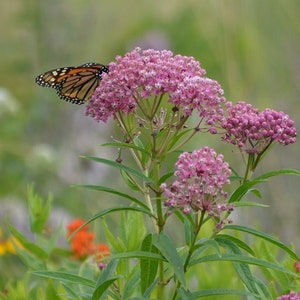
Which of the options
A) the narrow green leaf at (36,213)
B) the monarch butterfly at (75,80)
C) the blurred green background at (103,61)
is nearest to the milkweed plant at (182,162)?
the monarch butterfly at (75,80)

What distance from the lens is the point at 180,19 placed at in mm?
9391

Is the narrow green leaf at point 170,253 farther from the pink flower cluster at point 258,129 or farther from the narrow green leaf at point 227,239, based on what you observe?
the pink flower cluster at point 258,129

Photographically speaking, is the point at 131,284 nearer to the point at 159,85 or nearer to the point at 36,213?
the point at 159,85

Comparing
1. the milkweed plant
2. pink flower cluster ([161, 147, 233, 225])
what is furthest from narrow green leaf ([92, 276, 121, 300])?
pink flower cluster ([161, 147, 233, 225])

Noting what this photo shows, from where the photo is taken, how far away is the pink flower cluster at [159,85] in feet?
6.43

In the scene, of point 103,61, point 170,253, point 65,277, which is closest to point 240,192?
point 170,253

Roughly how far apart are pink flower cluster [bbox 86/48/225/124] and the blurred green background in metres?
2.91

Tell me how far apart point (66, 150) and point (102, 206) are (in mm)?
1433

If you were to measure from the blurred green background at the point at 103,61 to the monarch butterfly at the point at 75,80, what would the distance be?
215 cm

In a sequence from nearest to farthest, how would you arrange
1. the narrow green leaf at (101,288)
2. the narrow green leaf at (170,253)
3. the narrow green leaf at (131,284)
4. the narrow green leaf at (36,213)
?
the narrow green leaf at (170,253), the narrow green leaf at (101,288), the narrow green leaf at (131,284), the narrow green leaf at (36,213)

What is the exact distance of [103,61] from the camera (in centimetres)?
858

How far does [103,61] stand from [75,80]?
5.82 m

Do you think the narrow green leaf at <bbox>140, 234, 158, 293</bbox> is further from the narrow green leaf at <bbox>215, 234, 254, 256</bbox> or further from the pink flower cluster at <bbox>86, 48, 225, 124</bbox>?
the pink flower cluster at <bbox>86, 48, 225, 124</bbox>

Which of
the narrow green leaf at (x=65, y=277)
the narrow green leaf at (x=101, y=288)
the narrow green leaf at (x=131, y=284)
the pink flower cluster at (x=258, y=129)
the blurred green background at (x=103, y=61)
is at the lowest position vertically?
the narrow green leaf at (x=101, y=288)
